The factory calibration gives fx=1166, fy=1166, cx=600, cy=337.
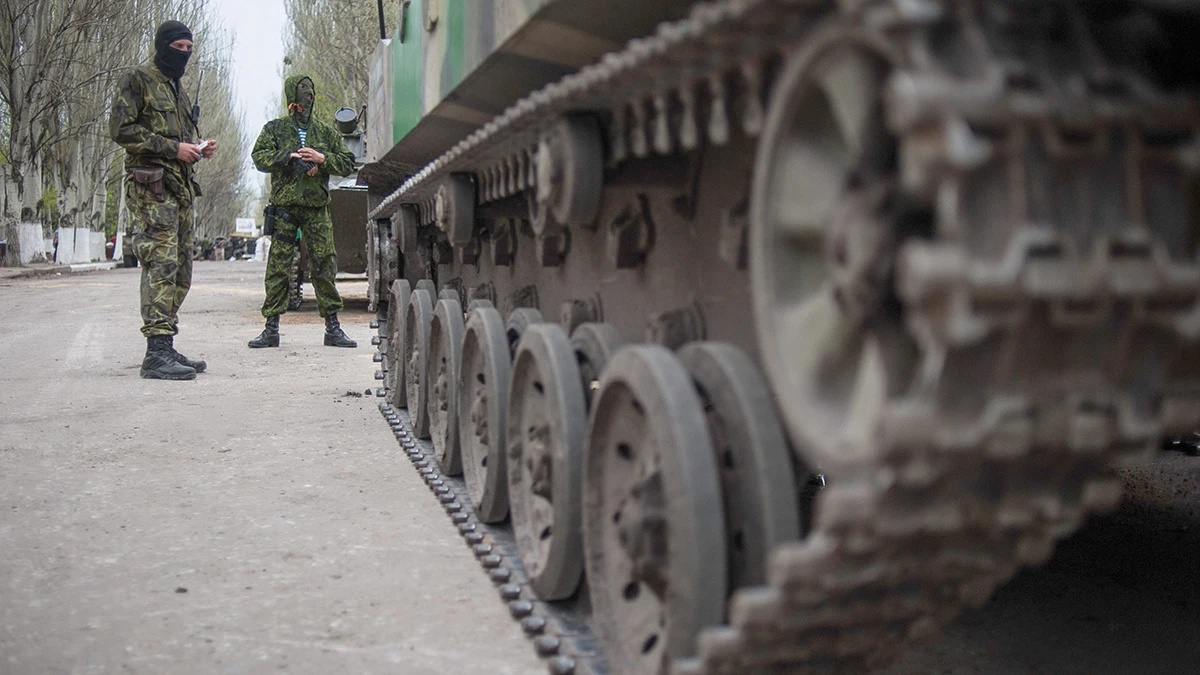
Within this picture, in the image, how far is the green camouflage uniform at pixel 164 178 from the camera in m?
6.67

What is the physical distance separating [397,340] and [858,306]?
4.42m

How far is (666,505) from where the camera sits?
2.03 metres

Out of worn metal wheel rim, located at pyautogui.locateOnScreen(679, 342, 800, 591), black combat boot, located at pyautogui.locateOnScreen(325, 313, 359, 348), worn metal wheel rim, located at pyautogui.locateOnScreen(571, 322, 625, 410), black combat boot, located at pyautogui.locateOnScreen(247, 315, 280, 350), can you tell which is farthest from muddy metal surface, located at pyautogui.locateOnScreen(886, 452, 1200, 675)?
black combat boot, located at pyautogui.locateOnScreen(247, 315, 280, 350)

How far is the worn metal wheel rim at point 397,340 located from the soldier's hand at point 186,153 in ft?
5.75

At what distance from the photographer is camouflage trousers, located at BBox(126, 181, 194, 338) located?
22.4 ft

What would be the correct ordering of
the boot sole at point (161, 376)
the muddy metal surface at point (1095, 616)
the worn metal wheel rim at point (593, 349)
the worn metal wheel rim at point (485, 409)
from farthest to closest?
1. the boot sole at point (161, 376)
2. the worn metal wheel rim at point (485, 409)
3. the worn metal wheel rim at point (593, 349)
4. the muddy metal surface at point (1095, 616)

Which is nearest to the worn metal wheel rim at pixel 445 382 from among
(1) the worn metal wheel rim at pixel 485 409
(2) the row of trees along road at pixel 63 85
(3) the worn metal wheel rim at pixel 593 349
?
(1) the worn metal wheel rim at pixel 485 409

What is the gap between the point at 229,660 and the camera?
259 centimetres

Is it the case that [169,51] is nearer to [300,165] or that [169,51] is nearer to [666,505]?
[300,165]

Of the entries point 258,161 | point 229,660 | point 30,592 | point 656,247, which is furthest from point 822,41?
point 258,161

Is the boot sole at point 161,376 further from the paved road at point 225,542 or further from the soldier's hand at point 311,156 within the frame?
the soldier's hand at point 311,156

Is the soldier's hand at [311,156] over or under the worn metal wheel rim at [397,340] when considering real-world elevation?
over

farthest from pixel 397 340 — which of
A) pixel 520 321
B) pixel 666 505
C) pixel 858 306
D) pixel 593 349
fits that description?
pixel 858 306

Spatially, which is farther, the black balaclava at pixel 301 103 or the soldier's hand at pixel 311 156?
the black balaclava at pixel 301 103
